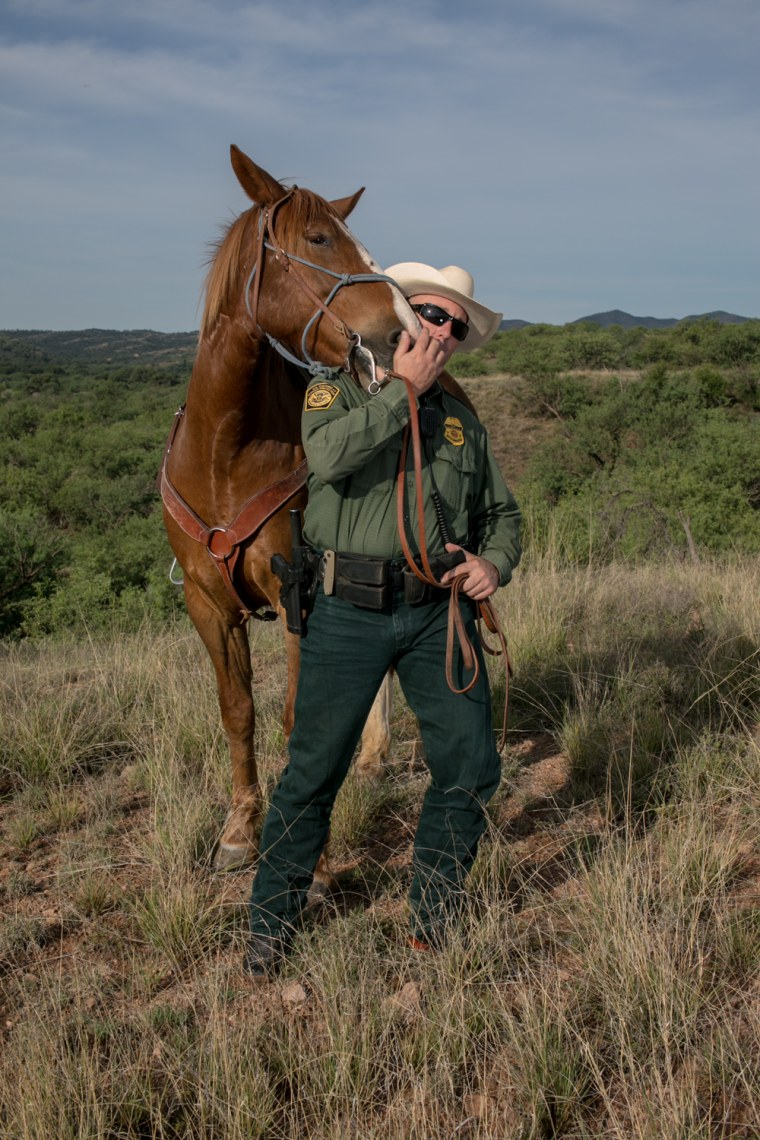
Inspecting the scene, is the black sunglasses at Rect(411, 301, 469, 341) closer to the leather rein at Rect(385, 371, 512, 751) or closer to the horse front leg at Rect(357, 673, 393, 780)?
the leather rein at Rect(385, 371, 512, 751)

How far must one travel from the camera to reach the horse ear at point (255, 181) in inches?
120

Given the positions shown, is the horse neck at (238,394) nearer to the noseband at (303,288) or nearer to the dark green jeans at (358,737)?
the noseband at (303,288)

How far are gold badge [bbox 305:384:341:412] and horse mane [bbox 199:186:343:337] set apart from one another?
23.5 inches

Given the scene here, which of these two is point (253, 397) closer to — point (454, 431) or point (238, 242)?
point (238, 242)

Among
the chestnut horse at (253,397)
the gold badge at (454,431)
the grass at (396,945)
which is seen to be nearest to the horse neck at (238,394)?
the chestnut horse at (253,397)

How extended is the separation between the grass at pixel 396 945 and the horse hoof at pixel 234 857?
0.26 feet

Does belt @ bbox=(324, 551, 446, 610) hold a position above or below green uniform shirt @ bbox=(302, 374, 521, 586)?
below

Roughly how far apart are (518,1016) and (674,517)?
10420 millimetres

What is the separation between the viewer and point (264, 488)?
11.6 ft

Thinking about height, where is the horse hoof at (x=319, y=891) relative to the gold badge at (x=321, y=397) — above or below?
below

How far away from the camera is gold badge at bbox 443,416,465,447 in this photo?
2811 millimetres

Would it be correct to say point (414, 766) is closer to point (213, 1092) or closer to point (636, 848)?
point (636, 848)

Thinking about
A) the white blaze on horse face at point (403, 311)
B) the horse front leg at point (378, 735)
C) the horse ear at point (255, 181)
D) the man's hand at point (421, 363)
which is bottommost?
the horse front leg at point (378, 735)

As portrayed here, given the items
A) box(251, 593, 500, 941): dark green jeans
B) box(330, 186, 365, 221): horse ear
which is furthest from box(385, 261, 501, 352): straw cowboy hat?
box(251, 593, 500, 941): dark green jeans
